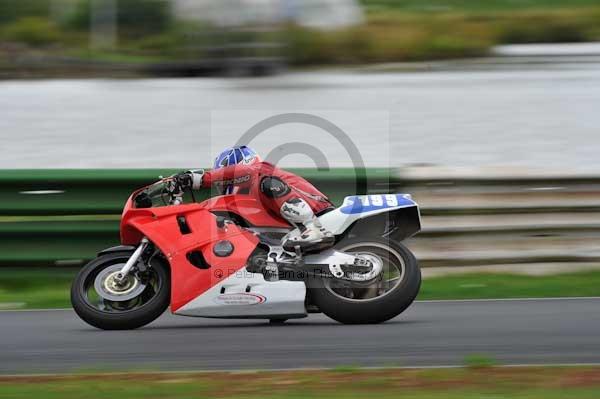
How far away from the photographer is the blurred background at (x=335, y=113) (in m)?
9.70

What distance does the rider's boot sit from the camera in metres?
7.07

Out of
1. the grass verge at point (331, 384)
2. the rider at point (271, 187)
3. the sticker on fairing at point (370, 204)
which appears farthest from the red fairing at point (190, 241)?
the grass verge at point (331, 384)

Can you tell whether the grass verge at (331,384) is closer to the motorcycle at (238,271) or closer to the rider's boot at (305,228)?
the motorcycle at (238,271)

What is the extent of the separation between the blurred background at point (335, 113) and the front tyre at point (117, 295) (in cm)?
184

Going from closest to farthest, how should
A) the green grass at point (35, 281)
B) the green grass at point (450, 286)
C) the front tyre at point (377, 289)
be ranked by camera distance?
1. the front tyre at point (377, 289)
2. the green grass at point (450, 286)
3. the green grass at point (35, 281)

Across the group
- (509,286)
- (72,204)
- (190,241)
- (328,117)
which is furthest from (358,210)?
(328,117)

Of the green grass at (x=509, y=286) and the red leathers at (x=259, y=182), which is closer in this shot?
the red leathers at (x=259, y=182)

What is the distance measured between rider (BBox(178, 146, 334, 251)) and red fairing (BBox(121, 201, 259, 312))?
0.23m

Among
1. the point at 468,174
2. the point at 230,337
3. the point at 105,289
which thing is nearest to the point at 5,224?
the point at 105,289

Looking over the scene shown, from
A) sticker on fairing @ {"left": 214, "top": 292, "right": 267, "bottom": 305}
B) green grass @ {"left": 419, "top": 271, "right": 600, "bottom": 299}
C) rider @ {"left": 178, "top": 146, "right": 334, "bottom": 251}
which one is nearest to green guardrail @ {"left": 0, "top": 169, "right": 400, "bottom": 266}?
green grass @ {"left": 419, "top": 271, "right": 600, "bottom": 299}

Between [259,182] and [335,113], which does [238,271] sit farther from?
[335,113]

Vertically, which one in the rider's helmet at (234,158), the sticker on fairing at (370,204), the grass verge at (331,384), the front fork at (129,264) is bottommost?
the grass verge at (331,384)

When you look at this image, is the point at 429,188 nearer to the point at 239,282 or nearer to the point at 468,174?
the point at 468,174

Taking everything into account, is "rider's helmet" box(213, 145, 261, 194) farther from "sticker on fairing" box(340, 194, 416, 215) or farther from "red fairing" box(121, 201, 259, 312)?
"sticker on fairing" box(340, 194, 416, 215)
